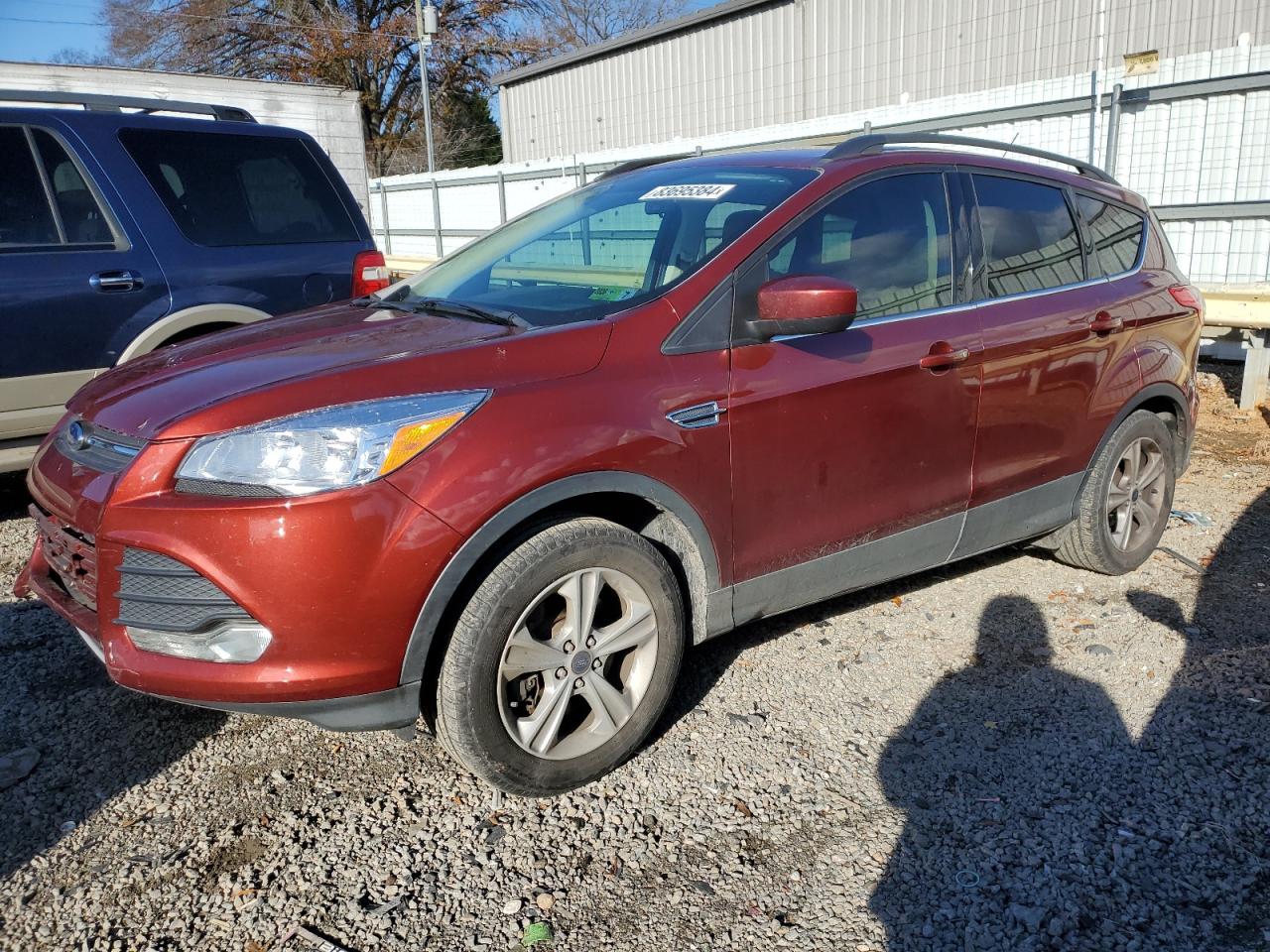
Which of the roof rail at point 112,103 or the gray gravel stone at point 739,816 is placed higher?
the roof rail at point 112,103

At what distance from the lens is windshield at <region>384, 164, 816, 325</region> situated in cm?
317

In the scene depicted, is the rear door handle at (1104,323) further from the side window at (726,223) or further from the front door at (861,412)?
the side window at (726,223)

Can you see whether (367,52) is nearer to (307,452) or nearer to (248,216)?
(248,216)

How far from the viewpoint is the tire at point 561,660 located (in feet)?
8.60

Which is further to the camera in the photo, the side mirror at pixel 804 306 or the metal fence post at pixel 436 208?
the metal fence post at pixel 436 208

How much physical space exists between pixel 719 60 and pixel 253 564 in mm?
18828

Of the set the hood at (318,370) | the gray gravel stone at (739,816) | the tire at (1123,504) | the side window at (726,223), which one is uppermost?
the side window at (726,223)

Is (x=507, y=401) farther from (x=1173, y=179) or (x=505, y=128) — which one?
(x=505, y=128)

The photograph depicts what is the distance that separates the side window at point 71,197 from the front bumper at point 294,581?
9.86 feet

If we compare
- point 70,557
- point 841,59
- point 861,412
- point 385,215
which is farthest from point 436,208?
point 70,557

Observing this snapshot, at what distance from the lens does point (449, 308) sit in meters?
3.36

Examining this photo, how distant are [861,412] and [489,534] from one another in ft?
4.57

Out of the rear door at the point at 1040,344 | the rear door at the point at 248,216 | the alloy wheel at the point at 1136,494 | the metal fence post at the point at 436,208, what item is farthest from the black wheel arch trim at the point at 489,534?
the metal fence post at the point at 436,208

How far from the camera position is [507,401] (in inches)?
103
